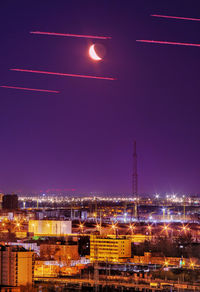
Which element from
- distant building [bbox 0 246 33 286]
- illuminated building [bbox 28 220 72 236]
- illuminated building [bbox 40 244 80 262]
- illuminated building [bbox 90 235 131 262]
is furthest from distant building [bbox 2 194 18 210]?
distant building [bbox 0 246 33 286]

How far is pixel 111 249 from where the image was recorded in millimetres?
13109

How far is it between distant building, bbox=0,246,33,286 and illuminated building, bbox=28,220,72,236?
964cm

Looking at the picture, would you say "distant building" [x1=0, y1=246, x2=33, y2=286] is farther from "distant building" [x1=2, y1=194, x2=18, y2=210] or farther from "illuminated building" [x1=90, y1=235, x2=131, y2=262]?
"distant building" [x1=2, y1=194, x2=18, y2=210]

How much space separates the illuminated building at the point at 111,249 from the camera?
12.7 m

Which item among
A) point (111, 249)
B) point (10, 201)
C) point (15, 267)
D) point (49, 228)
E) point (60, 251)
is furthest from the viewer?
point (10, 201)

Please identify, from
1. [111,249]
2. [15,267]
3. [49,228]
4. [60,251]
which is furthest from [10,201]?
[15,267]

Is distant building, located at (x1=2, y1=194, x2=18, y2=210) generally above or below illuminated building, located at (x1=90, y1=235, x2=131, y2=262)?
above

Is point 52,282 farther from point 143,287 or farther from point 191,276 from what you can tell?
point 191,276

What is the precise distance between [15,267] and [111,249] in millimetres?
5318

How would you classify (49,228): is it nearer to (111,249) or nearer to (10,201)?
(111,249)

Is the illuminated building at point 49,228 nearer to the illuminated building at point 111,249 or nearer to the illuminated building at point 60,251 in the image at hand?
the illuminated building at point 111,249

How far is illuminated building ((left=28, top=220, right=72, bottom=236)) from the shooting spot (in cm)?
1788

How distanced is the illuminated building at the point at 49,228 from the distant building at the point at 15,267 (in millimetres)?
9636

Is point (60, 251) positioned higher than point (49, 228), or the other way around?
point (49, 228)
